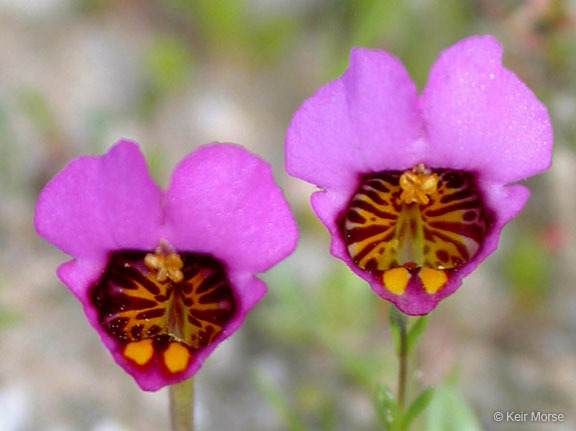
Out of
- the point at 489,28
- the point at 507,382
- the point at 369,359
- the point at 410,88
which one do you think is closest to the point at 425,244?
the point at 410,88

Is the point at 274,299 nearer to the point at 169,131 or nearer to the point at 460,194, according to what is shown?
the point at 169,131

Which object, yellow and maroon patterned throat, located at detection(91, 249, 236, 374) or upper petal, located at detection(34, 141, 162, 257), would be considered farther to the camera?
yellow and maroon patterned throat, located at detection(91, 249, 236, 374)

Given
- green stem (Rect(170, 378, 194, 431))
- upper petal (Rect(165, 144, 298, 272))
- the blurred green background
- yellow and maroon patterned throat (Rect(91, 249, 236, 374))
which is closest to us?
upper petal (Rect(165, 144, 298, 272))

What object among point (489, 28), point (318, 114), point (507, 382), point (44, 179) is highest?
point (318, 114)

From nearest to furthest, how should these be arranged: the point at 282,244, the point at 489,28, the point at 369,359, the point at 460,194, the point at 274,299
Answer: the point at 282,244 < the point at 460,194 < the point at 369,359 < the point at 274,299 < the point at 489,28

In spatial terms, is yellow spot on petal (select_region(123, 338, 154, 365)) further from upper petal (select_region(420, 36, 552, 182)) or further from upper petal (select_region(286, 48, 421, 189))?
upper petal (select_region(420, 36, 552, 182))

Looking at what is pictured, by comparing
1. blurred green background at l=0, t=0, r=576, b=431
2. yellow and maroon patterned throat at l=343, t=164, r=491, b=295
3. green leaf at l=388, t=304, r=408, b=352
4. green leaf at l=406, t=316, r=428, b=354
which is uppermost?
yellow and maroon patterned throat at l=343, t=164, r=491, b=295

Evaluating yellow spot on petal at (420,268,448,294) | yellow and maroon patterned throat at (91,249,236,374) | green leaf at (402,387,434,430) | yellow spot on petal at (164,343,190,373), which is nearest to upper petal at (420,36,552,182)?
yellow spot on petal at (420,268,448,294)
